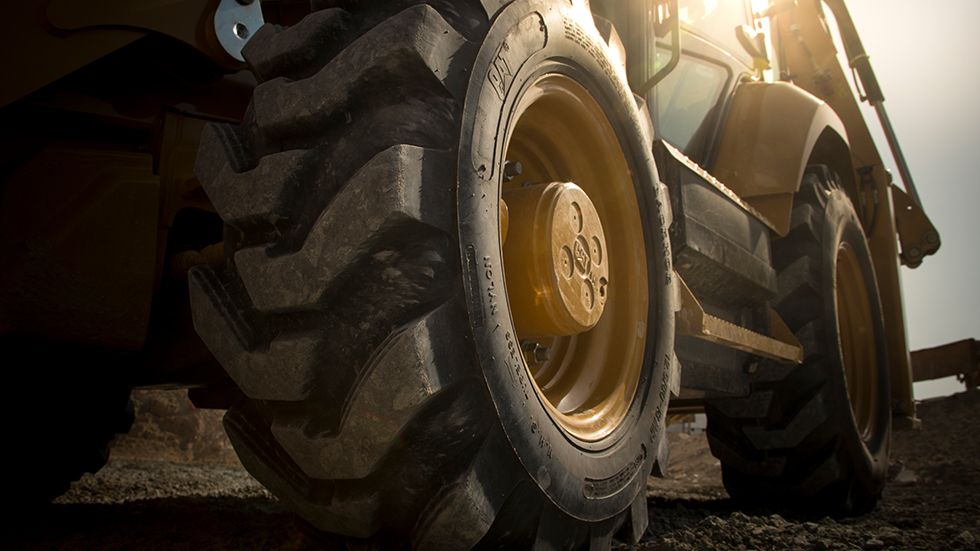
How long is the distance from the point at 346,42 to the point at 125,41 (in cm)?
74

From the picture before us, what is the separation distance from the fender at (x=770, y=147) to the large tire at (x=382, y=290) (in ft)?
6.60

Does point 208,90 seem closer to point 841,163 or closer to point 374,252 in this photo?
point 374,252

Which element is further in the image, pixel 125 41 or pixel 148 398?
pixel 148 398

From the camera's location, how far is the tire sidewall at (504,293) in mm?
1229

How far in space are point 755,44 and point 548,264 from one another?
9.03 feet

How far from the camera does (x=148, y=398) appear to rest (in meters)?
6.88

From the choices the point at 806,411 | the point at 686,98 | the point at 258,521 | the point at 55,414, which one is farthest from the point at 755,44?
the point at 55,414

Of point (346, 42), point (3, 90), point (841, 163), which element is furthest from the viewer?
point (841, 163)

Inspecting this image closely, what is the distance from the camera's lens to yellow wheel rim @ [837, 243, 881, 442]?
387 cm

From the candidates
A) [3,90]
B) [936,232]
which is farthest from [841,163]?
[3,90]

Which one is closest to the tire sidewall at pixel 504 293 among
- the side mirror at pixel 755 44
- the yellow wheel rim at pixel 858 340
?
the side mirror at pixel 755 44

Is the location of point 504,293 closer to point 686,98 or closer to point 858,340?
point 686,98

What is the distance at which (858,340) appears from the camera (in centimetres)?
397

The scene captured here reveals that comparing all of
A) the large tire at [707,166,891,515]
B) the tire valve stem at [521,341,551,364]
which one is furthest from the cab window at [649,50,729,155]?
the tire valve stem at [521,341,551,364]
